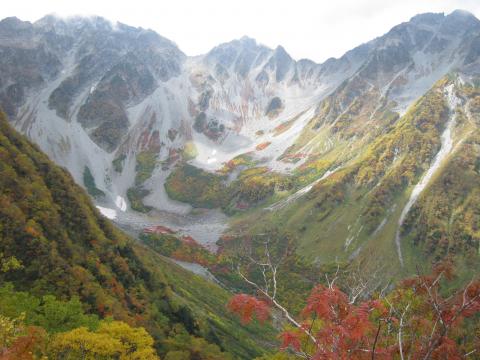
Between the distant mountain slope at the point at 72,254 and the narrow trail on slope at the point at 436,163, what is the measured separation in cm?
7991

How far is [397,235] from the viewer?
128750 mm

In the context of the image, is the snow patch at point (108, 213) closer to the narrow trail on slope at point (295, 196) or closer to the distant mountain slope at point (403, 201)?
the distant mountain slope at point (403, 201)

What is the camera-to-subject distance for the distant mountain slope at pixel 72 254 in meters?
45.4

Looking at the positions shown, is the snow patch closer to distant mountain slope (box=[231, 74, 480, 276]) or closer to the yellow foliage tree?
distant mountain slope (box=[231, 74, 480, 276])

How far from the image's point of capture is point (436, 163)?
157m

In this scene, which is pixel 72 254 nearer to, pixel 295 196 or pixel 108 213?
pixel 108 213

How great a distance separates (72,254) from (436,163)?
149995 mm

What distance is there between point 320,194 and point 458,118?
76.7 meters

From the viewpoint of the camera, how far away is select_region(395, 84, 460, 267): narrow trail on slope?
132375mm

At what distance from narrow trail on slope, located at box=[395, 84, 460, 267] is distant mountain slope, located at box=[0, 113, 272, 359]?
79.9 metres

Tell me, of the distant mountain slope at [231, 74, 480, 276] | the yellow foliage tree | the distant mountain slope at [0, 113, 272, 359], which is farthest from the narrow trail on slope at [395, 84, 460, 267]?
the yellow foliage tree

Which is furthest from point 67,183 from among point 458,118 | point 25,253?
point 458,118

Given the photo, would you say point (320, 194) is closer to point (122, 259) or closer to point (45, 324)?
point (122, 259)

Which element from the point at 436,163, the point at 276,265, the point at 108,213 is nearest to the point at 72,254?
the point at 276,265
